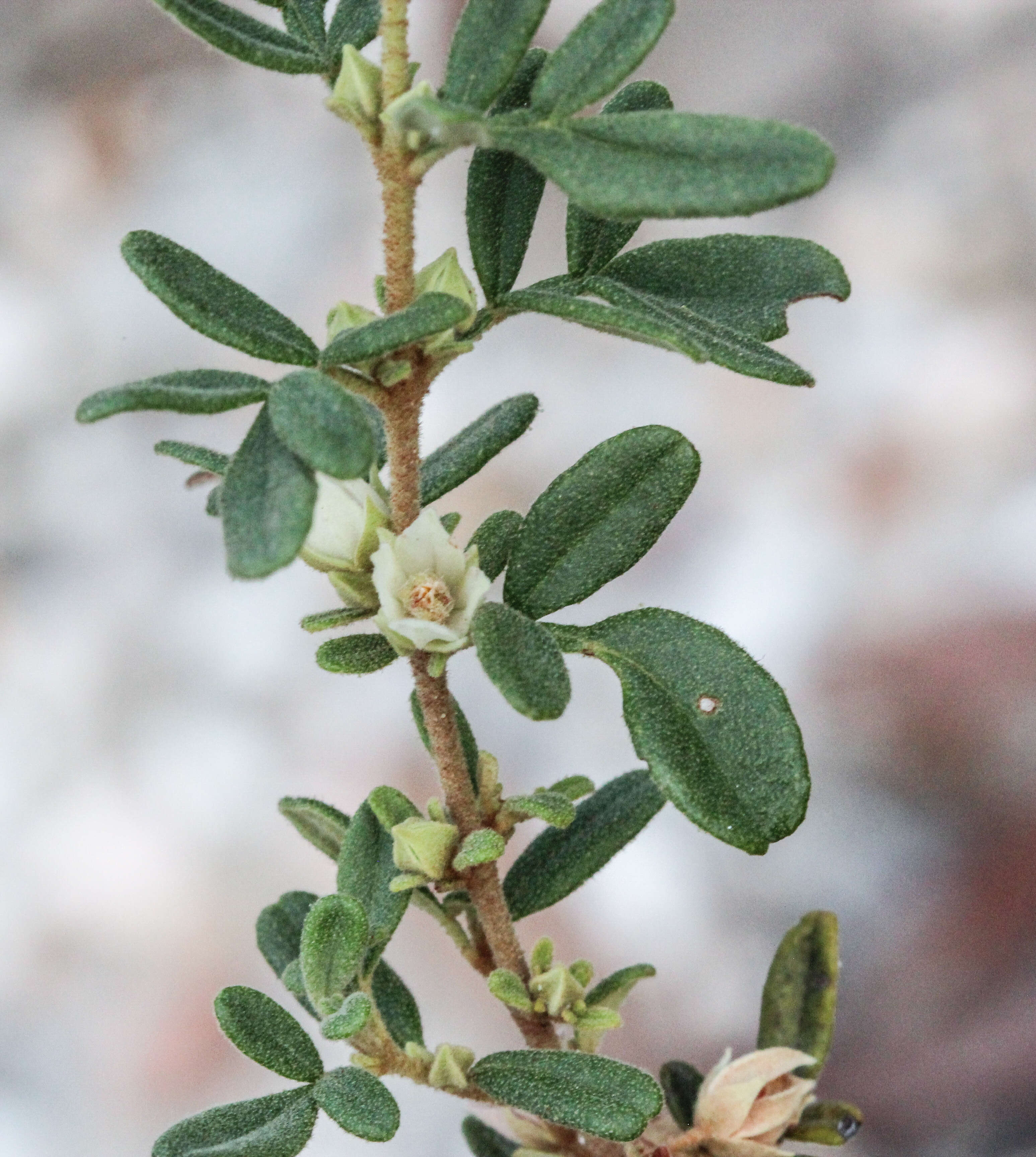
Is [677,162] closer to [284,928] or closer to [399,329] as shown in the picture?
[399,329]

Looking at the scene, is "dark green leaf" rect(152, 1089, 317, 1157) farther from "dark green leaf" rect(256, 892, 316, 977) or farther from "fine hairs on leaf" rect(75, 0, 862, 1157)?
"dark green leaf" rect(256, 892, 316, 977)

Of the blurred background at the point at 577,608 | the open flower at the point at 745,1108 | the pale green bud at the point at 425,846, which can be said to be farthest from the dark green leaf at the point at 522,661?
the blurred background at the point at 577,608

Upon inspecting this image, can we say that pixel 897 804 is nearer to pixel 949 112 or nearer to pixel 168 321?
pixel 949 112

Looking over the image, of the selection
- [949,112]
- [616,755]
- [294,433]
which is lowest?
[616,755]

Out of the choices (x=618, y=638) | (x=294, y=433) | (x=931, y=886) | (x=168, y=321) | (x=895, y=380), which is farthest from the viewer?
(x=168, y=321)

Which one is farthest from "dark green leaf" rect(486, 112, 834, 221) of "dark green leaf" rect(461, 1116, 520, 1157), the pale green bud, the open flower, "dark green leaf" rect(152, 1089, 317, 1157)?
"dark green leaf" rect(461, 1116, 520, 1157)

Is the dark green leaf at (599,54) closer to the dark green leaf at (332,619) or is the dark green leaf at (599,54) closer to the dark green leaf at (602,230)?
the dark green leaf at (602,230)

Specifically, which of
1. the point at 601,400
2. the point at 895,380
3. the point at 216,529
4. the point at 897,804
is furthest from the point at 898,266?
the point at 216,529
